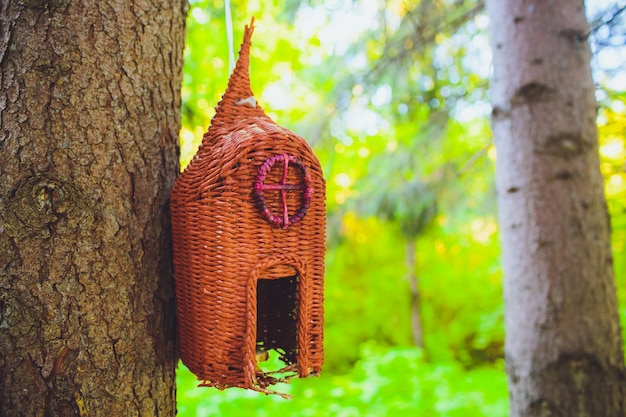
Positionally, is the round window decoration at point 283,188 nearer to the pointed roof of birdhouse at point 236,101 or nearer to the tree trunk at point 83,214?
the pointed roof of birdhouse at point 236,101

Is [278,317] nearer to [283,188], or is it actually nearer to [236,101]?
→ [283,188]

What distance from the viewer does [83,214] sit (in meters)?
0.92

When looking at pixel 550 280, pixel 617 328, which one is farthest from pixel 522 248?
pixel 617 328

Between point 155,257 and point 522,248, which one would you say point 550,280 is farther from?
point 155,257

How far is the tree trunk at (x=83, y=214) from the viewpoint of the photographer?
2.86ft

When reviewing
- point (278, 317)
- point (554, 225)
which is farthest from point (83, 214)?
point (554, 225)

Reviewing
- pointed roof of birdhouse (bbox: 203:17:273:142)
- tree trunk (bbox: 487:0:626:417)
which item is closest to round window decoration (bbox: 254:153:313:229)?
pointed roof of birdhouse (bbox: 203:17:273:142)

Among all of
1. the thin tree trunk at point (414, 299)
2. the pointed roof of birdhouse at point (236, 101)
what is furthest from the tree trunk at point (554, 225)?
the thin tree trunk at point (414, 299)

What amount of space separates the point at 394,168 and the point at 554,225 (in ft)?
6.69

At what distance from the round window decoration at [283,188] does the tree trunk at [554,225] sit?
88cm

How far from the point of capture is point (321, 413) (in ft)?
8.39

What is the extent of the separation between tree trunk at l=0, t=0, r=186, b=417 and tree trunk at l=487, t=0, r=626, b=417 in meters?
1.10

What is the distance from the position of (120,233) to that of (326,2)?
7.45 ft

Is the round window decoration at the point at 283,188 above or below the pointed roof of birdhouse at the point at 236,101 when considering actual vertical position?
below
